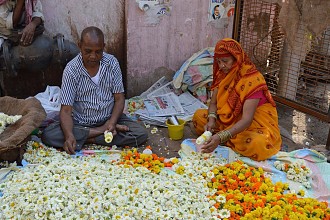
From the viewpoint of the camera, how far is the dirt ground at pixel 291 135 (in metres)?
4.17

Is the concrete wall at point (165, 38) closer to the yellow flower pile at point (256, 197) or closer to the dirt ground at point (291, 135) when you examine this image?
the dirt ground at point (291, 135)

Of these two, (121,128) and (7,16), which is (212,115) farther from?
(7,16)

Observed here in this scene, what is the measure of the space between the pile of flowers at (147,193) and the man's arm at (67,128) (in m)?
0.24

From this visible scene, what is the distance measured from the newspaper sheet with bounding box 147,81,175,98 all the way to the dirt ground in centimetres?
69

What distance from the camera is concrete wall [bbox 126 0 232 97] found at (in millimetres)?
5031

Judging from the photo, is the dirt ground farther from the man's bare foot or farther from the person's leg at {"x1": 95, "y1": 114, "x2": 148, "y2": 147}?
the man's bare foot

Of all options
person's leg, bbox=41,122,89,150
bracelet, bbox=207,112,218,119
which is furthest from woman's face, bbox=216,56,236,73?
person's leg, bbox=41,122,89,150

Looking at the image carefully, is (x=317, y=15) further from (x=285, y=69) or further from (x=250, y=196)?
(x=250, y=196)

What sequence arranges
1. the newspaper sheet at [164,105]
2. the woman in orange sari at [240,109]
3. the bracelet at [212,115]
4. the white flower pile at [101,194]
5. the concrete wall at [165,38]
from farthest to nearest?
the concrete wall at [165,38] → the newspaper sheet at [164,105] → the bracelet at [212,115] → the woman in orange sari at [240,109] → the white flower pile at [101,194]

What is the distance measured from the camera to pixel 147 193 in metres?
2.87

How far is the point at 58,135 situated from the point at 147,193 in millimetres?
1352

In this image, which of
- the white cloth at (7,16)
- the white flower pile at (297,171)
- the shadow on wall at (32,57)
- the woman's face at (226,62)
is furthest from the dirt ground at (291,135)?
the white cloth at (7,16)

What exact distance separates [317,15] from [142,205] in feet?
8.03

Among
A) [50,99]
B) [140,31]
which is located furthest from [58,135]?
[140,31]
